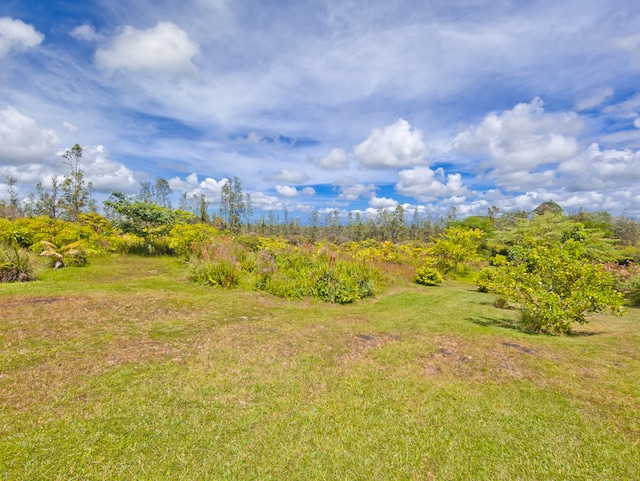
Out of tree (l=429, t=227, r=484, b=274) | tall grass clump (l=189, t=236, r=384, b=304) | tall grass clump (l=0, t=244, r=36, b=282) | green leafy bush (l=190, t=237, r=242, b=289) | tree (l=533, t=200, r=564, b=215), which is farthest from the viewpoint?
tree (l=533, t=200, r=564, b=215)

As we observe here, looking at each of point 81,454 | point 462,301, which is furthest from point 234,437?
point 462,301

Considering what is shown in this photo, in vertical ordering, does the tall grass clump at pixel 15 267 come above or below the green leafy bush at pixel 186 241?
below

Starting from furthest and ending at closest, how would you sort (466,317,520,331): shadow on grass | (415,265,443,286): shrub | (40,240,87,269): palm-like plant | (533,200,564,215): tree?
(533,200,564,215): tree
(415,265,443,286): shrub
(40,240,87,269): palm-like plant
(466,317,520,331): shadow on grass

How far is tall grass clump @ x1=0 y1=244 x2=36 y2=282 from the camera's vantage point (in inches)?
312

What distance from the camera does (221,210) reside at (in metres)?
49.3

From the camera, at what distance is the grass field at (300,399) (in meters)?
2.39

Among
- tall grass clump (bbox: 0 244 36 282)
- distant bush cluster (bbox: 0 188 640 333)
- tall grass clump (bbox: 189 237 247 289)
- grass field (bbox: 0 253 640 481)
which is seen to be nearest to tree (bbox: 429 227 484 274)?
distant bush cluster (bbox: 0 188 640 333)

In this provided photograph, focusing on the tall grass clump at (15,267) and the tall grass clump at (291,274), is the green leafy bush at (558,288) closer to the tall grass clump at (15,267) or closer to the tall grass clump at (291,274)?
the tall grass clump at (291,274)

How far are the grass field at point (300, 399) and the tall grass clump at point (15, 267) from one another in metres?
2.81

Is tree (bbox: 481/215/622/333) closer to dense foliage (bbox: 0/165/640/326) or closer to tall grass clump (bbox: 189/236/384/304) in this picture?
dense foliage (bbox: 0/165/640/326)

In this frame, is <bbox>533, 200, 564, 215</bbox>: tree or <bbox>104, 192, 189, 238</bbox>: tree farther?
<bbox>533, 200, 564, 215</bbox>: tree

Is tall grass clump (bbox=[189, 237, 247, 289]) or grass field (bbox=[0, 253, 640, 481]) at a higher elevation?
tall grass clump (bbox=[189, 237, 247, 289])

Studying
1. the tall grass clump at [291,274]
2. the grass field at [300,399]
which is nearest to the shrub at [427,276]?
the tall grass clump at [291,274]

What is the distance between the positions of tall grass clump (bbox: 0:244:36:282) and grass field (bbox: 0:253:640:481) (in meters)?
2.81
